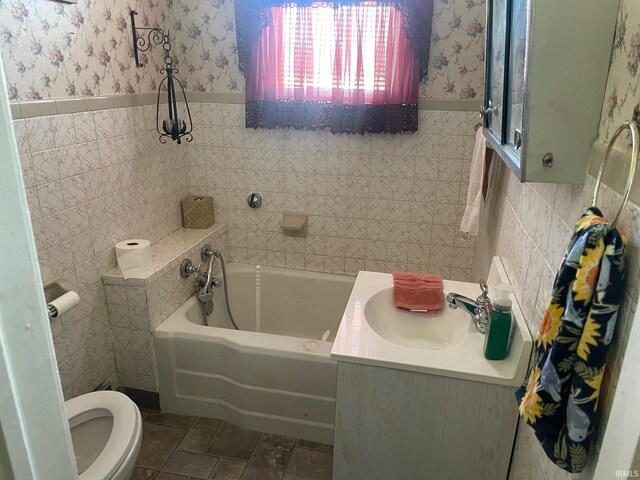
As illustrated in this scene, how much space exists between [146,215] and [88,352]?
74cm

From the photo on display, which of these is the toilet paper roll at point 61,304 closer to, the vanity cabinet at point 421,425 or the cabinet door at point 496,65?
the vanity cabinet at point 421,425

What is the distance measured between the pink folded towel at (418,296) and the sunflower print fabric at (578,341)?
2.83 ft

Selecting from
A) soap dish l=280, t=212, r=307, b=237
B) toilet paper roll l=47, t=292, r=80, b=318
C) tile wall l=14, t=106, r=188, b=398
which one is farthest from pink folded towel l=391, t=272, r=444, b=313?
tile wall l=14, t=106, r=188, b=398

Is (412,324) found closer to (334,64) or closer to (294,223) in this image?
(294,223)

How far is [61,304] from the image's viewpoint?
68.8 inches

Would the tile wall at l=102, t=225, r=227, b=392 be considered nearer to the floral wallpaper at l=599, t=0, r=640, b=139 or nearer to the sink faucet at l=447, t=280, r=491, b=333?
the sink faucet at l=447, t=280, r=491, b=333

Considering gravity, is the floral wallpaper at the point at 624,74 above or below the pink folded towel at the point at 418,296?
above

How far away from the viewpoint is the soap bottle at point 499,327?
1317 millimetres

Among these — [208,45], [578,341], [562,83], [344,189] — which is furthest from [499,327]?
[208,45]

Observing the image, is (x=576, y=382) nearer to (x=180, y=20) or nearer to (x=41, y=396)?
(x=41, y=396)

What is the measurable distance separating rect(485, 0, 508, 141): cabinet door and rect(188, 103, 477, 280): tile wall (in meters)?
0.98

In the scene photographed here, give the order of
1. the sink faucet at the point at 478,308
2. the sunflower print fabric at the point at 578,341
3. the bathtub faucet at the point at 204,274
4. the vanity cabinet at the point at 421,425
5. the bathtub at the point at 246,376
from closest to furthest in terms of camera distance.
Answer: the sunflower print fabric at the point at 578,341
the vanity cabinet at the point at 421,425
the sink faucet at the point at 478,308
the bathtub at the point at 246,376
the bathtub faucet at the point at 204,274

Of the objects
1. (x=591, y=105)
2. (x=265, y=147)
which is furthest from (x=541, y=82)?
(x=265, y=147)

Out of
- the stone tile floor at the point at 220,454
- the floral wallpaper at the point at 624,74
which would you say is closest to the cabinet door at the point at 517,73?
the floral wallpaper at the point at 624,74
